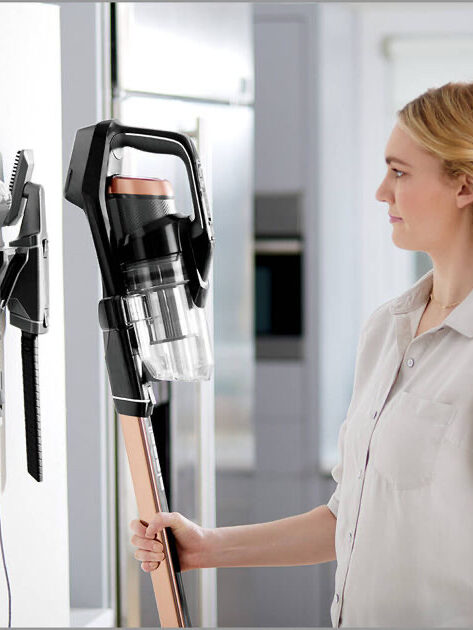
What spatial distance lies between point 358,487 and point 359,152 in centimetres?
211

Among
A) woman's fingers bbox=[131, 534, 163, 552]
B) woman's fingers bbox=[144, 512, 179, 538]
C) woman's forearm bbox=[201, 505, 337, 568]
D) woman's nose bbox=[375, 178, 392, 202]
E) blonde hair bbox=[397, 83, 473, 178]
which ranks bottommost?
woman's forearm bbox=[201, 505, 337, 568]

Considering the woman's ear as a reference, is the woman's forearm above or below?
below

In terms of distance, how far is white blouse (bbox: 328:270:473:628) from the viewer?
1.01 meters

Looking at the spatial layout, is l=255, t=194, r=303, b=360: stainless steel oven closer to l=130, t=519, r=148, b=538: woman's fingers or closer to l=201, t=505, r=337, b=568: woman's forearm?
l=201, t=505, r=337, b=568: woman's forearm

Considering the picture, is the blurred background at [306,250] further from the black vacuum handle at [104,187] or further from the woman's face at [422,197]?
the black vacuum handle at [104,187]

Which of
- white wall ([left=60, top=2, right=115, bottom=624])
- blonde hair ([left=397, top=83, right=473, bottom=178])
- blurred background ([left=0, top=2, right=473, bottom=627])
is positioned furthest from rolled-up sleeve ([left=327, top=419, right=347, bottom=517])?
blurred background ([left=0, top=2, right=473, bottom=627])

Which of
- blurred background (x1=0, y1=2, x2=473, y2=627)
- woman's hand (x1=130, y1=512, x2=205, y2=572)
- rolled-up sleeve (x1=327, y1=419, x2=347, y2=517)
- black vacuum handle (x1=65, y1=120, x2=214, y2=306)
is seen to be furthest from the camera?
blurred background (x1=0, y1=2, x2=473, y2=627)

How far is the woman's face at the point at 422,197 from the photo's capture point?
3.72 feet

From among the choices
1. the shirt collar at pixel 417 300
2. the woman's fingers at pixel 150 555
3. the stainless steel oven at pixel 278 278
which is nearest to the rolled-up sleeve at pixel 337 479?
the shirt collar at pixel 417 300

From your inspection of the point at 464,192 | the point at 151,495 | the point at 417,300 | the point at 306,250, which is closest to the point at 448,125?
the point at 464,192

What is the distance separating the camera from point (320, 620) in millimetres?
3000

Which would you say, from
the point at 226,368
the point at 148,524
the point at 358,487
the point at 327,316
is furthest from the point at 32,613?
the point at 327,316

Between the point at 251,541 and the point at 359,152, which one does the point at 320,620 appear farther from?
the point at 251,541

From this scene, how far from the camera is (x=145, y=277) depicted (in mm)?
965
